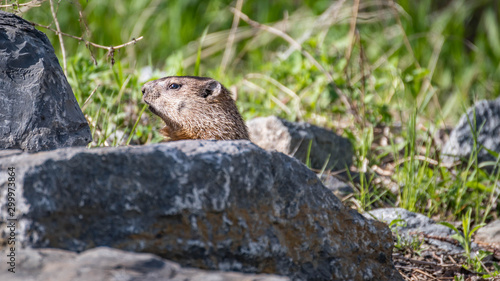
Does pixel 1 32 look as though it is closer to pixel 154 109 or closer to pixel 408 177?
pixel 154 109

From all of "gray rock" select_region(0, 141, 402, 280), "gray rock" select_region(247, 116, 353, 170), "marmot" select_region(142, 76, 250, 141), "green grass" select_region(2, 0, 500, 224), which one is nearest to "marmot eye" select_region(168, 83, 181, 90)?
"marmot" select_region(142, 76, 250, 141)

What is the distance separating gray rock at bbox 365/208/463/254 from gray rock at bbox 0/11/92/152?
1814 millimetres

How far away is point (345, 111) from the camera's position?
5180mm

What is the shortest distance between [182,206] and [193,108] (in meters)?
1.90

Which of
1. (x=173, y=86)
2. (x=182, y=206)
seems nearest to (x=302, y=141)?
(x=173, y=86)

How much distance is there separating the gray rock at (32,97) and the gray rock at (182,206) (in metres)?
0.64

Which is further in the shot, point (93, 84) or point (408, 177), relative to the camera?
point (93, 84)

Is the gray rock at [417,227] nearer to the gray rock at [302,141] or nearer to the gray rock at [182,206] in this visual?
the gray rock at [302,141]

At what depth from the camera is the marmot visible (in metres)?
3.53

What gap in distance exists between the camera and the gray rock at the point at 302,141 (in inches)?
159

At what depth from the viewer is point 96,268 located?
1.44m

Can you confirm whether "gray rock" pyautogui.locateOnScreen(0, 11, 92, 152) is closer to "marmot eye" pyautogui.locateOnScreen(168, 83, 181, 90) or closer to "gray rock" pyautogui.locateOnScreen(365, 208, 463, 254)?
"marmot eye" pyautogui.locateOnScreen(168, 83, 181, 90)

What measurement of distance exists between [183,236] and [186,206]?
0.09m

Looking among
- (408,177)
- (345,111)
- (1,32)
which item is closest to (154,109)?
(1,32)
